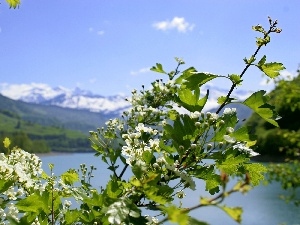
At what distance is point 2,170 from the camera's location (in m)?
2.87

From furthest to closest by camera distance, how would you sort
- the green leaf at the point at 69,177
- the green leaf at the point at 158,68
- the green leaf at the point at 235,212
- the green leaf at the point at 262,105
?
the green leaf at the point at 158,68 → the green leaf at the point at 69,177 → the green leaf at the point at 262,105 → the green leaf at the point at 235,212

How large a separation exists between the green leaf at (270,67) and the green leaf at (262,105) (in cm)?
23

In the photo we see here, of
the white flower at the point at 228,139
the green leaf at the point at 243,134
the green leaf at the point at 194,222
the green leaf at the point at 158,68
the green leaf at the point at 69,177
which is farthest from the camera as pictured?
the green leaf at the point at 158,68

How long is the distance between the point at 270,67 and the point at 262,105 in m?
0.31

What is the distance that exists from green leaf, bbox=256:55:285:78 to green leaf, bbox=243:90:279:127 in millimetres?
233

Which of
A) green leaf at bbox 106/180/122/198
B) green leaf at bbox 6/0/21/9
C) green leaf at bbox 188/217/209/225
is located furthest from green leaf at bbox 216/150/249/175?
green leaf at bbox 6/0/21/9

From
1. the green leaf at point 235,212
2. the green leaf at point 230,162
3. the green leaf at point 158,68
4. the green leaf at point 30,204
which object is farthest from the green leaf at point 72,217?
the green leaf at point 158,68

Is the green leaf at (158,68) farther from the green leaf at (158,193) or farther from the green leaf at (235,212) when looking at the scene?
the green leaf at (235,212)

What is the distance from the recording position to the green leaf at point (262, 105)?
2.70 m

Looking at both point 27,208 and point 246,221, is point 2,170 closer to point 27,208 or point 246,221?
point 27,208

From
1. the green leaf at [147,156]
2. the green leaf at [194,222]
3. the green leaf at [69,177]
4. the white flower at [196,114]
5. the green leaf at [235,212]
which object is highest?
the white flower at [196,114]

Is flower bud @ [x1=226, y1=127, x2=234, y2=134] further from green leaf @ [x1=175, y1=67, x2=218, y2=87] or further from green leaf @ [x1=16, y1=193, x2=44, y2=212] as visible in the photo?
green leaf @ [x1=16, y1=193, x2=44, y2=212]

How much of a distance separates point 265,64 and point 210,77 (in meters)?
0.41

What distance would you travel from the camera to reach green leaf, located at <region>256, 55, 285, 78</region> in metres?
2.87
